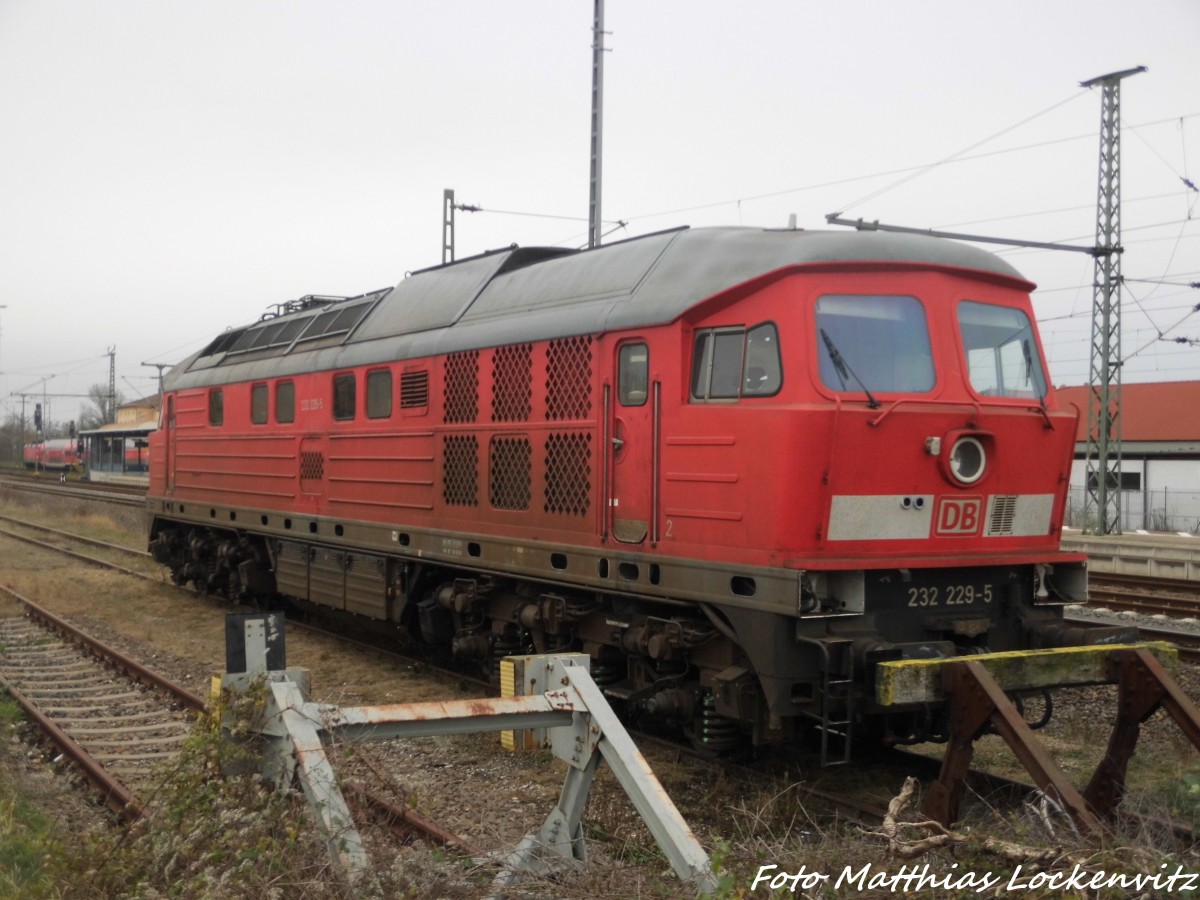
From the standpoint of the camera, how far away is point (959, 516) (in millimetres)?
7297

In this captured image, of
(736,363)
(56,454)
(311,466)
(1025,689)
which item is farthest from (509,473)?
(56,454)

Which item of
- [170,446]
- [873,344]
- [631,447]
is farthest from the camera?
[170,446]

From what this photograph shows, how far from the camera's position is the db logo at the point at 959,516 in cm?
722

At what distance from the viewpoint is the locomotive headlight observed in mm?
7254

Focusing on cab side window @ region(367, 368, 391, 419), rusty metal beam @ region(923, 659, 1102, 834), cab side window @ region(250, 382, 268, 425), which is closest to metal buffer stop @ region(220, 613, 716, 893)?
rusty metal beam @ region(923, 659, 1102, 834)

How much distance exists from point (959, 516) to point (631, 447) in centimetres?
218

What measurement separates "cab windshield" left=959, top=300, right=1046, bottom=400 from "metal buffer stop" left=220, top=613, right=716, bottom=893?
3.82 metres

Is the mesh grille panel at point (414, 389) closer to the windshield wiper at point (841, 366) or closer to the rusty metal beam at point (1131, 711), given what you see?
the windshield wiper at point (841, 366)

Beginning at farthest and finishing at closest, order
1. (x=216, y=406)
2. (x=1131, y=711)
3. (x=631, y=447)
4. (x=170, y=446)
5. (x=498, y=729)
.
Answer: (x=170, y=446) → (x=216, y=406) → (x=631, y=447) → (x=1131, y=711) → (x=498, y=729)

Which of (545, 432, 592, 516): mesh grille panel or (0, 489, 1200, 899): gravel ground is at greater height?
(545, 432, 592, 516): mesh grille panel

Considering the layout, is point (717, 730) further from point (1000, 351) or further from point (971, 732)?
point (1000, 351)

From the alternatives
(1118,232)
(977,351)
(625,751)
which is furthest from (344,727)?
(1118,232)

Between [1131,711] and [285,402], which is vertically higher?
[285,402]

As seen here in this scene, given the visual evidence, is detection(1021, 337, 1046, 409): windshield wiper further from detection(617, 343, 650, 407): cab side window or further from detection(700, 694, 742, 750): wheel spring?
detection(700, 694, 742, 750): wheel spring
